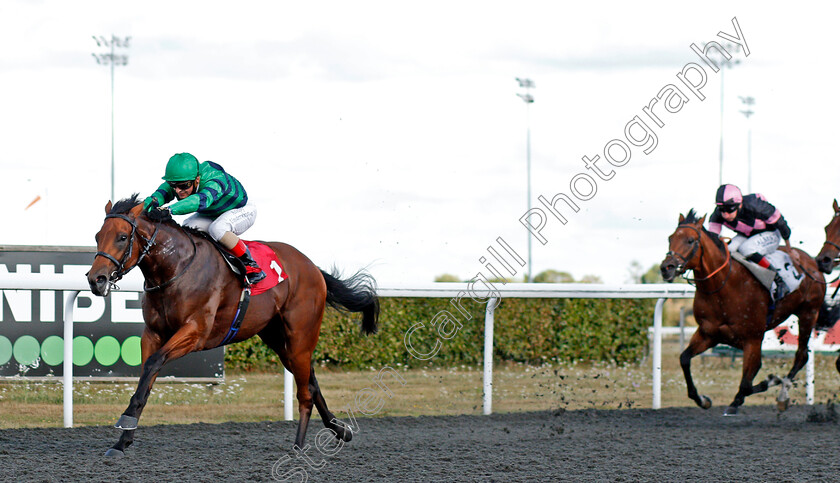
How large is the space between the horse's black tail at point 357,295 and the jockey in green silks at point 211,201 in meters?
0.77

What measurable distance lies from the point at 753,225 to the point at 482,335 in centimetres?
387

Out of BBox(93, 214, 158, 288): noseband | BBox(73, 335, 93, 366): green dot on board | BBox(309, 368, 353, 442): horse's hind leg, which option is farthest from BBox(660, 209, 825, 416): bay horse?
BBox(73, 335, 93, 366): green dot on board

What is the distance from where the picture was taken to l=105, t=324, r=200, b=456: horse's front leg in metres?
4.19

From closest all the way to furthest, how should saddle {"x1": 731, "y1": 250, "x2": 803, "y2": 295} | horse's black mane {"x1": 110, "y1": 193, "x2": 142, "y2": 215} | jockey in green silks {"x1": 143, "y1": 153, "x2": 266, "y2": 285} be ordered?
horse's black mane {"x1": 110, "y1": 193, "x2": 142, "y2": 215}, jockey in green silks {"x1": 143, "y1": 153, "x2": 266, "y2": 285}, saddle {"x1": 731, "y1": 250, "x2": 803, "y2": 295}

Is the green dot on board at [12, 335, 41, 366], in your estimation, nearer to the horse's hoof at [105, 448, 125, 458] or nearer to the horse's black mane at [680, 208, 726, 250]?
the horse's hoof at [105, 448, 125, 458]

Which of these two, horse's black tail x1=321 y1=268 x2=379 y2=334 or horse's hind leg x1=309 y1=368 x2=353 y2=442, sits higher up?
horse's black tail x1=321 y1=268 x2=379 y2=334

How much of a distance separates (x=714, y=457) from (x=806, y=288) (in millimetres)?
2737

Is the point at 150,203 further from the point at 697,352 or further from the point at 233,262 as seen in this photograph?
the point at 697,352

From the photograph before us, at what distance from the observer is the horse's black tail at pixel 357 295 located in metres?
5.65

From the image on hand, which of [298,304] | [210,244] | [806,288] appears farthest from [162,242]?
[806,288]

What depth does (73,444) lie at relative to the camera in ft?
16.3

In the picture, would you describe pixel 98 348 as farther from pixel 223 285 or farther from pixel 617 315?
pixel 617 315

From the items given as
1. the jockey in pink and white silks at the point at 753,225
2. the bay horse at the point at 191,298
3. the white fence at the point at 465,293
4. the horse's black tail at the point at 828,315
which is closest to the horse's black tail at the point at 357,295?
the bay horse at the point at 191,298

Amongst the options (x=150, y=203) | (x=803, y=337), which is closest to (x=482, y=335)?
(x=803, y=337)
